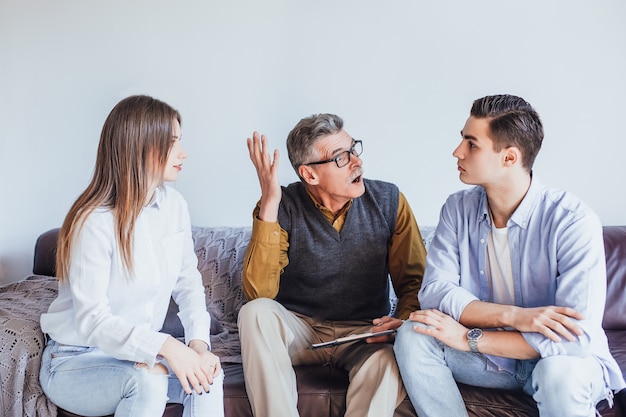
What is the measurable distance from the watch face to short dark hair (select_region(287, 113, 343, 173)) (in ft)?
2.59

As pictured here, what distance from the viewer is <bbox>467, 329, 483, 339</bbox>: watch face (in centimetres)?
172

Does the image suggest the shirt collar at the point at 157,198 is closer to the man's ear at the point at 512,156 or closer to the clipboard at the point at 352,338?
the clipboard at the point at 352,338

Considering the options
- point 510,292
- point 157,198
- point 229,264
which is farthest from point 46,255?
point 510,292

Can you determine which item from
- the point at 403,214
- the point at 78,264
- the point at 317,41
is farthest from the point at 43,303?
the point at 317,41

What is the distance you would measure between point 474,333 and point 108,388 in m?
1.01

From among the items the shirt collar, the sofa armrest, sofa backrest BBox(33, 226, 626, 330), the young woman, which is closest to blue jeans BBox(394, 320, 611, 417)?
the young woman

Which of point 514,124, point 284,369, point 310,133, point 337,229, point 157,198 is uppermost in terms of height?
point 514,124

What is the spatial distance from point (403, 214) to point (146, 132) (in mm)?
932

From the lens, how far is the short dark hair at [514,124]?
1779 mm

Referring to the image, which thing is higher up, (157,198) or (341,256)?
(157,198)

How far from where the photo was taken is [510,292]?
1.84 metres

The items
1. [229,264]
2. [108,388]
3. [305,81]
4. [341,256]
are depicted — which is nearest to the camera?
[108,388]

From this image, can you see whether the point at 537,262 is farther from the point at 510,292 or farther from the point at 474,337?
the point at 474,337

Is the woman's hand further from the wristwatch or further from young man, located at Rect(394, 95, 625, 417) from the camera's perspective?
the wristwatch
